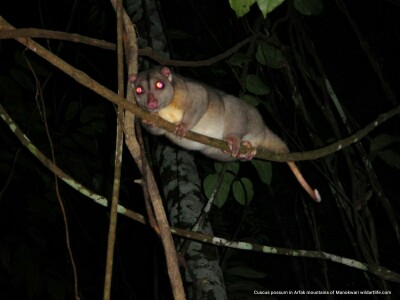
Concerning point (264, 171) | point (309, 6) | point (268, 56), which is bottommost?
point (264, 171)

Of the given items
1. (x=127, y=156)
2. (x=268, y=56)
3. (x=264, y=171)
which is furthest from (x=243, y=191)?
(x=127, y=156)

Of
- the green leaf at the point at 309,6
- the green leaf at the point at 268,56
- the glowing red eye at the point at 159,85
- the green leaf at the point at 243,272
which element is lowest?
the green leaf at the point at 243,272

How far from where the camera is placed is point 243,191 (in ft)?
13.9

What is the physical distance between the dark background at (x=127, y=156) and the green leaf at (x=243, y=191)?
0.20 meters

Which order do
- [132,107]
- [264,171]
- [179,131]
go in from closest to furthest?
[132,107], [179,131], [264,171]

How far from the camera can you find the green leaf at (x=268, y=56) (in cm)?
401

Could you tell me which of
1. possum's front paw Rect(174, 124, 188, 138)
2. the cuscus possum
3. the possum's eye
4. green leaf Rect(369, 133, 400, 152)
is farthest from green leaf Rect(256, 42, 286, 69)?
possum's front paw Rect(174, 124, 188, 138)

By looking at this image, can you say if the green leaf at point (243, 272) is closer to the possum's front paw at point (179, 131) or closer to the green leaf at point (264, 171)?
the green leaf at point (264, 171)

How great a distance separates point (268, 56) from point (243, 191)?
127 centimetres

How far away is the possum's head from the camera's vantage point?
131 inches

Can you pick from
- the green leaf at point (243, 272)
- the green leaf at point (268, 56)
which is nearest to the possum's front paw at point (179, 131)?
the green leaf at point (268, 56)

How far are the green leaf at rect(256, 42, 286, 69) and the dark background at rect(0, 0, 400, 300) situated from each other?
48 centimetres

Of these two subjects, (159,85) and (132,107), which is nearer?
(132,107)

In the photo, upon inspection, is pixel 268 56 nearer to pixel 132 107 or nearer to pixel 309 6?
pixel 309 6
